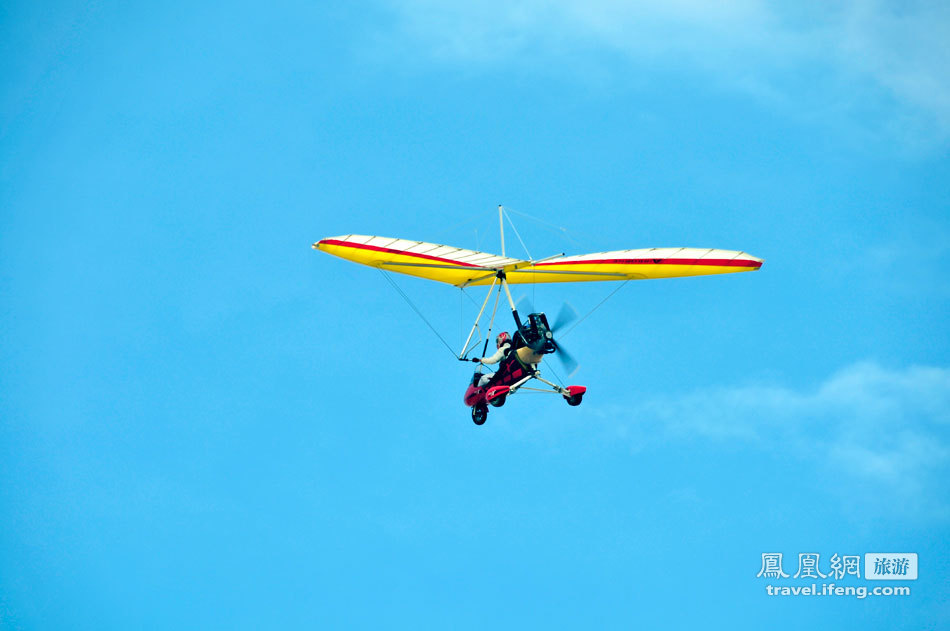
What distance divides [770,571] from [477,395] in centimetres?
1491

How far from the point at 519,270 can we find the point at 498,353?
2.83 meters

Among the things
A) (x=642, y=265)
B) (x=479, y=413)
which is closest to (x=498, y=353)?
(x=479, y=413)

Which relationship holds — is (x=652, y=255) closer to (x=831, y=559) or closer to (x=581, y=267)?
(x=581, y=267)

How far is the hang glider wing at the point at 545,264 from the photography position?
42.3 m

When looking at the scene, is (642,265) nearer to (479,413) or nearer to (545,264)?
(545,264)

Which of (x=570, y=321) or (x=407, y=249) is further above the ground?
(x=407, y=249)

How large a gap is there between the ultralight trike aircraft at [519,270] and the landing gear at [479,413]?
0.03 m

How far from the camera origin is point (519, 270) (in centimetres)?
4278

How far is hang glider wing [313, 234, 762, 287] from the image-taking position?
139 feet

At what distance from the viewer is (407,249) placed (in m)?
45.2

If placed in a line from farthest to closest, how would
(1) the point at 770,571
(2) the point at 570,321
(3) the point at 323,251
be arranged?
(1) the point at 770,571 < (3) the point at 323,251 < (2) the point at 570,321

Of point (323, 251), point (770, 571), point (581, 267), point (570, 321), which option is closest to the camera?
point (570, 321)

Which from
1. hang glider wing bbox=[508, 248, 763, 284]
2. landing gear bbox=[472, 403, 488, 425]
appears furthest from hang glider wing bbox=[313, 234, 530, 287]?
landing gear bbox=[472, 403, 488, 425]

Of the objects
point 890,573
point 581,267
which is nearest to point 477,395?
point 581,267
